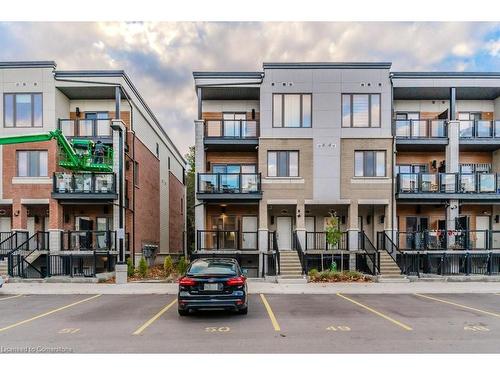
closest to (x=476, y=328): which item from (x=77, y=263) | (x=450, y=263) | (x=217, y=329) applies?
(x=217, y=329)

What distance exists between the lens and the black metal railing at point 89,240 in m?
21.4

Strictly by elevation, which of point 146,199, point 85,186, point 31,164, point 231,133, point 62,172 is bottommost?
point 146,199

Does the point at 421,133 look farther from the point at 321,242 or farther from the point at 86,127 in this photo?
the point at 86,127

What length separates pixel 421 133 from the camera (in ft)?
74.2

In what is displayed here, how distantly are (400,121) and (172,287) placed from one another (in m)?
15.8

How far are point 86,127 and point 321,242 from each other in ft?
50.7

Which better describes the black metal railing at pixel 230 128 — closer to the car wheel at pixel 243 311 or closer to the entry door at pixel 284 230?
the entry door at pixel 284 230

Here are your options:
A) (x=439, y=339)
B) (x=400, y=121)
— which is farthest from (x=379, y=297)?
(x=400, y=121)

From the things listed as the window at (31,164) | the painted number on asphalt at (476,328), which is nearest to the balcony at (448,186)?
the painted number on asphalt at (476,328)

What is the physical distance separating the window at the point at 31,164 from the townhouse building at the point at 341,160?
29.5 ft

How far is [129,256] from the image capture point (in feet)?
76.0

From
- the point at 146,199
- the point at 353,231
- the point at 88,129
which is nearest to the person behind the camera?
the point at 353,231

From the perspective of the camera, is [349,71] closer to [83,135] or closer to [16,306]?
[83,135]

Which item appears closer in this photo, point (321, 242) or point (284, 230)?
point (321, 242)
